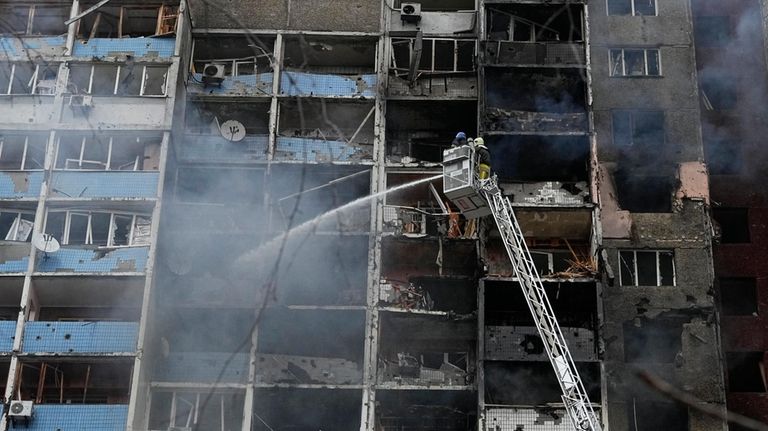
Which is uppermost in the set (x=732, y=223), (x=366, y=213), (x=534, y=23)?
(x=534, y=23)

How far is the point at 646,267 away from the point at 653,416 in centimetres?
467

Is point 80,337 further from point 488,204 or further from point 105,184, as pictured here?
point 488,204

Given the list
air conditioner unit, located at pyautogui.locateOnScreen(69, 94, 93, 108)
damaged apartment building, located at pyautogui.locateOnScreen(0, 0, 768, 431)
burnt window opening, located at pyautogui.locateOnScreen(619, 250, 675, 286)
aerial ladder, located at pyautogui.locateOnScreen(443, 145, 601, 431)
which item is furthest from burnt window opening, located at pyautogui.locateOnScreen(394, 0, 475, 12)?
aerial ladder, located at pyautogui.locateOnScreen(443, 145, 601, 431)

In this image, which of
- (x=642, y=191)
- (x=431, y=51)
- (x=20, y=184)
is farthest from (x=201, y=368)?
(x=642, y=191)

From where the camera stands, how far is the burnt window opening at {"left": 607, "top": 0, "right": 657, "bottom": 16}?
37.4 metres

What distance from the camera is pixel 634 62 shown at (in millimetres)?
36656

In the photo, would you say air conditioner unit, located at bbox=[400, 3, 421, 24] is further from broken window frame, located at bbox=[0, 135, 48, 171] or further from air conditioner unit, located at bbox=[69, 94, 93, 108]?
broken window frame, located at bbox=[0, 135, 48, 171]

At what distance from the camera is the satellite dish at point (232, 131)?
35650mm

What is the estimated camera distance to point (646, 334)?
32.8 metres

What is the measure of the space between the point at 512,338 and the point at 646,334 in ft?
14.3

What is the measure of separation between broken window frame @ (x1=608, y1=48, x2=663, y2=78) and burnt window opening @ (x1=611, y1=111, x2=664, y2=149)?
4.69ft

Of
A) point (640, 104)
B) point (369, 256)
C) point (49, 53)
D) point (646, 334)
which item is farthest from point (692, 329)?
point (49, 53)

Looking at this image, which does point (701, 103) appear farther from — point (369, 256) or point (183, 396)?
point (183, 396)

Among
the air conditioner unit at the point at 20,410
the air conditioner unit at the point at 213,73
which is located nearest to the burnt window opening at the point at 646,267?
the air conditioner unit at the point at 213,73
